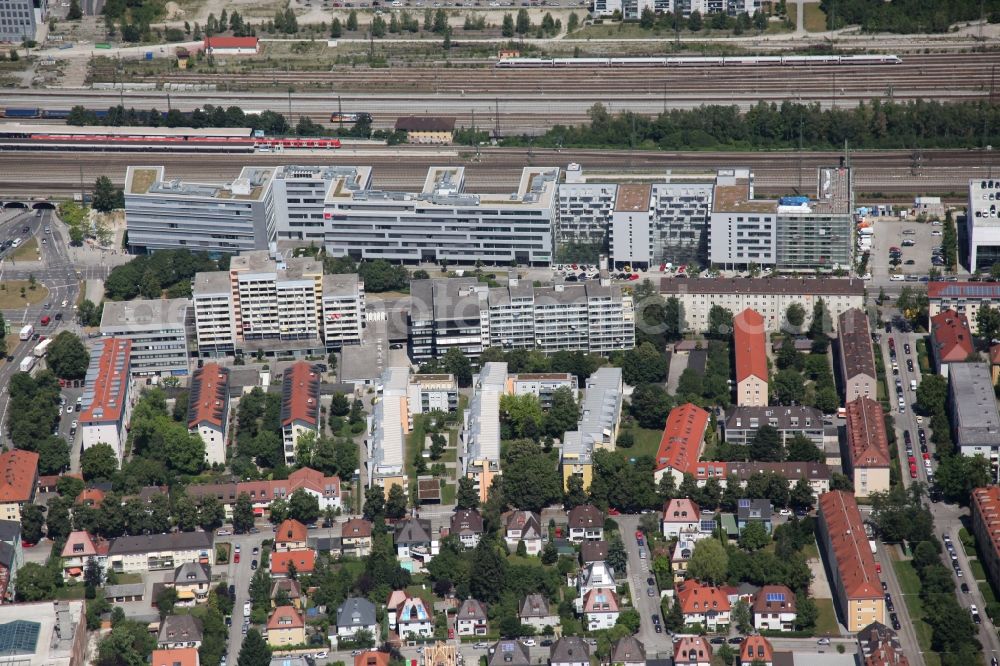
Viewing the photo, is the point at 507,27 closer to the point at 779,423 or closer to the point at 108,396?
the point at 108,396

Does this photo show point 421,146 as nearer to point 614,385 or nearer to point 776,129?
point 776,129

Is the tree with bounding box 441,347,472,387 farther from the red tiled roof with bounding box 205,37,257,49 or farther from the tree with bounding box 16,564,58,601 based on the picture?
the red tiled roof with bounding box 205,37,257,49

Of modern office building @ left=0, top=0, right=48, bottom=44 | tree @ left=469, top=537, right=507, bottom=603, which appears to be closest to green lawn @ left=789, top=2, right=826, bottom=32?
modern office building @ left=0, top=0, right=48, bottom=44

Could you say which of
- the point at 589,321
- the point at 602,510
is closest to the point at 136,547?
the point at 602,510

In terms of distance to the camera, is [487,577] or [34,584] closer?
[487,577]

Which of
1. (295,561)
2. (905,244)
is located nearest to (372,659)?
(295,561)
